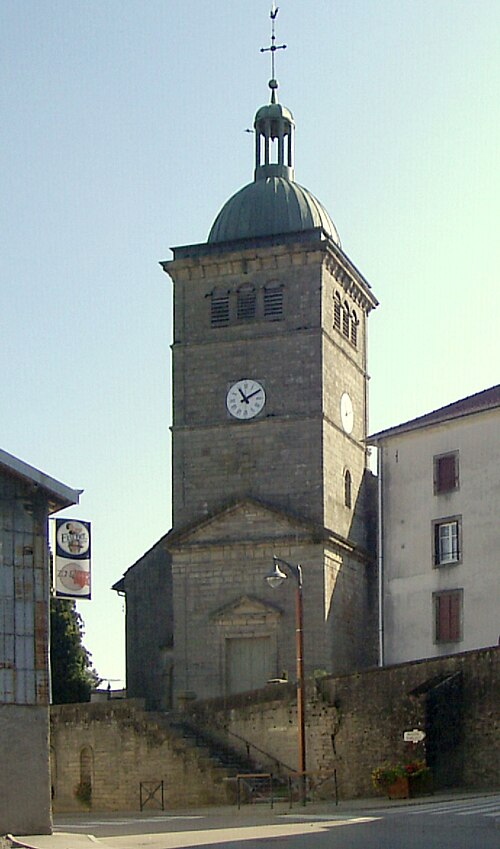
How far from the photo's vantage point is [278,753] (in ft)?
131

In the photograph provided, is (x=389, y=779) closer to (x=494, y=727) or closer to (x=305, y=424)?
(x=494, y=727)

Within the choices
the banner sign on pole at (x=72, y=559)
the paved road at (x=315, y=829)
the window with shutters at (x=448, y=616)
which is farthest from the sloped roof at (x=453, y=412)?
the banner sign on pole at (x=72, y=559)

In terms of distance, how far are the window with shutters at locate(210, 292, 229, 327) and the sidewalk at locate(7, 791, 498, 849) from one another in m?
20.2

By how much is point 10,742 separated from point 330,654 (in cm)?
2375

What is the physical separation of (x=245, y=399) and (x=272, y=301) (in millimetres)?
3404

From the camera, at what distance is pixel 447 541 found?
46906 mm

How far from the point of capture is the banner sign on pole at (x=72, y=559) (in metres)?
29.3

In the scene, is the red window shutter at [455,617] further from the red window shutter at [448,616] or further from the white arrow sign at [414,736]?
the white arrow sign at [414,736]

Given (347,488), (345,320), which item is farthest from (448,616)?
(345,320)

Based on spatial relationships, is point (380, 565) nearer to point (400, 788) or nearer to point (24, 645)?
point (400, 788)

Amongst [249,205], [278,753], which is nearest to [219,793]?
[278,753]

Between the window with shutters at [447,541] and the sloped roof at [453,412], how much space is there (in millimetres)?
2953

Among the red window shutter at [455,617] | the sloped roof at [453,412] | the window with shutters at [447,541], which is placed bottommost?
the red window shutter at [455,617]

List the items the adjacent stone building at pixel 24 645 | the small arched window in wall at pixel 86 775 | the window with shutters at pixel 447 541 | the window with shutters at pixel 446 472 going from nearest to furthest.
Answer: the adjacent stone building at pixel 24 645, the small arched window in wall at pixel 86 775, the window with shutters at pixel 447 541, the window with shutters at pixel 446 472
